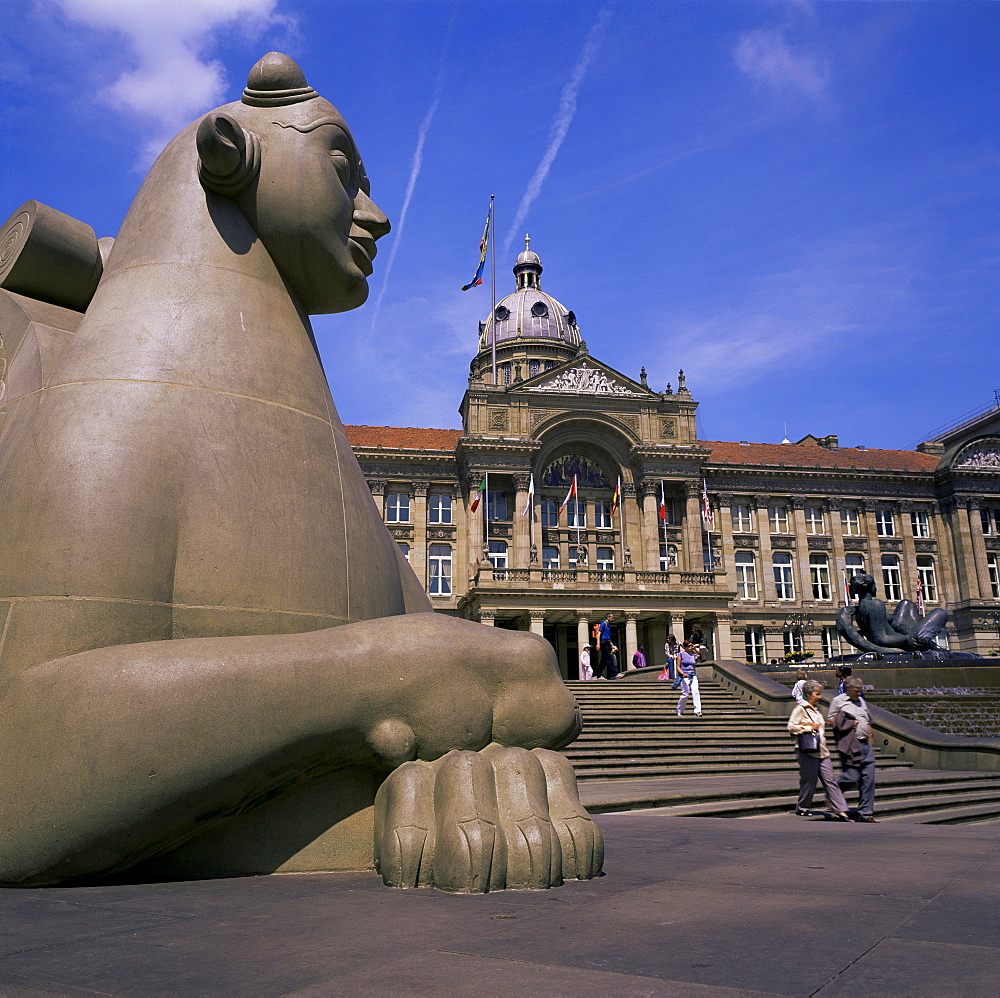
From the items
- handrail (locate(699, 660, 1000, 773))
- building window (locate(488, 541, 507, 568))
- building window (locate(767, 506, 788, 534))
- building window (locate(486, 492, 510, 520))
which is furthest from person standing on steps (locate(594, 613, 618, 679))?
building window (locate(767, 506, 788, 534))

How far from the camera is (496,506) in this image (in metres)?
42.5

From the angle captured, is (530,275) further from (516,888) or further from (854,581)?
(516,888)

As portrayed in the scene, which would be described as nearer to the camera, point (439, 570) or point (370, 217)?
point (370, 217)

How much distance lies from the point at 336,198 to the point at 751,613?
43.4m

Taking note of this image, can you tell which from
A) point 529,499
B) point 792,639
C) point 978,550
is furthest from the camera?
point 978,550

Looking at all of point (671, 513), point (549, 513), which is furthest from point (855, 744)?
point (671, 513)

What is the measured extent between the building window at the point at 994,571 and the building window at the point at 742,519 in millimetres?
13271

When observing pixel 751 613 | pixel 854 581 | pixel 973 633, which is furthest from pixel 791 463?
pixel 854 581

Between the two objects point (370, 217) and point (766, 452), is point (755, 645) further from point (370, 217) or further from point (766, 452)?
point (370, 217)

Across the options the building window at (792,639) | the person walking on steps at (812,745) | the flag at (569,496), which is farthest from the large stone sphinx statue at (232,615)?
the building window at (792,639)

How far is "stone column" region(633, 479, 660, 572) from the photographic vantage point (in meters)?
42.6

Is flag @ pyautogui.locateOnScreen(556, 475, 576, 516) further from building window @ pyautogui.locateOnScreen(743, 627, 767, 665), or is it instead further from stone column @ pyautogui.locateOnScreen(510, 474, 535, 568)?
building window @ pyautogui.locateOnScreen(743, 627, 767, 665)

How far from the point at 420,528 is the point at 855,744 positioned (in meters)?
35.4

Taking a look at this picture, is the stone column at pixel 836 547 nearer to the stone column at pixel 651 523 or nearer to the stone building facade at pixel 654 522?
the stone building facade at pixel 654 522
